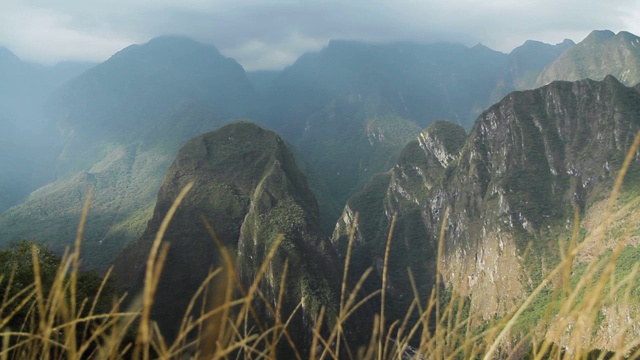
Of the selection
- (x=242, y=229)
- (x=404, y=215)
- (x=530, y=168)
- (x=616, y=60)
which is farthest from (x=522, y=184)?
(x=616, y=60)

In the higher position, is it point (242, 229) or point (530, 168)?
point (530, 168)

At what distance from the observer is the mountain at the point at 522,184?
7212 cm

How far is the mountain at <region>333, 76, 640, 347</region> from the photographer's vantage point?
237ft

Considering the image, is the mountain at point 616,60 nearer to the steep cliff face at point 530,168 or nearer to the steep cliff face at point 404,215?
the steep cliff face at point 530,168

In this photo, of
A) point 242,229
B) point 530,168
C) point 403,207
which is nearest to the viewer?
point 242,229

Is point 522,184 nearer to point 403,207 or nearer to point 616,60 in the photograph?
point 403,207

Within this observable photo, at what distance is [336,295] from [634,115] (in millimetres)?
61631

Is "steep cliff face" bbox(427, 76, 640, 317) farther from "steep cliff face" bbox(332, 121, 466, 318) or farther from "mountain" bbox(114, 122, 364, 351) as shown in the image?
"mountain" bbox(114, 122, 364, 351)

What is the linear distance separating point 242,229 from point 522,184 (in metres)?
55.0

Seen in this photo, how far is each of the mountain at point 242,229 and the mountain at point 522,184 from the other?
24.6m

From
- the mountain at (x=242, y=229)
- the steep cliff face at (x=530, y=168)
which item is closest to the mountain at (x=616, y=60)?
the steep cliff face at (x=530, y=168)

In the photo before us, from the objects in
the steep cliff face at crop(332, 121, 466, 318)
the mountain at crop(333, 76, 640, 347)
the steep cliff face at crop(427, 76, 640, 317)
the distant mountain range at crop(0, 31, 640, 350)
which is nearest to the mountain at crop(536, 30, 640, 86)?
the steep cliff face at crop(427, 76, 640, 317)

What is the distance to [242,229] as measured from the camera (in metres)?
69.2

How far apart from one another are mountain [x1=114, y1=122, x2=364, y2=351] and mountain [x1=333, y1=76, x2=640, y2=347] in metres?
24.6
